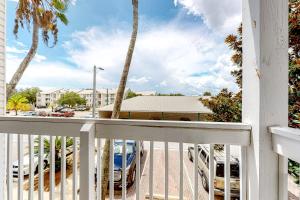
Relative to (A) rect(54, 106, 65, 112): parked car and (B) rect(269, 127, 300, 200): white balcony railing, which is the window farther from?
(A) rect(54, 106, 65, 112): parked car

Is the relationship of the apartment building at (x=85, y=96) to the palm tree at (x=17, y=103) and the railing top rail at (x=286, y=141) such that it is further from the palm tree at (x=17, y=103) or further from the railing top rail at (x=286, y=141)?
the railing top rail at (x=286, y=141)

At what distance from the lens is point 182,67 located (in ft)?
5.35

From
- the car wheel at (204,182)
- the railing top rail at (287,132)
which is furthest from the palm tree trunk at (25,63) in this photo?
the railing top rail at (287,132)

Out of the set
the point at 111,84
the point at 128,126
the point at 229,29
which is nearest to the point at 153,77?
the point at 111,84

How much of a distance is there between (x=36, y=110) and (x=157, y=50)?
1.16 metres

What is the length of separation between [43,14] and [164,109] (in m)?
1.53

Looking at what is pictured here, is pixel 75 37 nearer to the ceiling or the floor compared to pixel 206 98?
nearer to the ceiling

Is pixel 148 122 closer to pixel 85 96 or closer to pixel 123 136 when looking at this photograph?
pixel 123 136

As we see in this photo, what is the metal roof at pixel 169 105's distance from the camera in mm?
1528

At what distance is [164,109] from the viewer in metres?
1.53

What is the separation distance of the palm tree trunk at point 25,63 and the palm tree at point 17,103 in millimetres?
75

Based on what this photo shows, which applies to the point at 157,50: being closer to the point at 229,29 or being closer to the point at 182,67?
the point at 182,67

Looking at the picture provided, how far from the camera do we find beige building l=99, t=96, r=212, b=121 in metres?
1.51

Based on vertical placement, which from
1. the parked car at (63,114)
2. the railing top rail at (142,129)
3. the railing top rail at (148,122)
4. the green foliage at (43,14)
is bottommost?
the railing top rail at (142,129)
